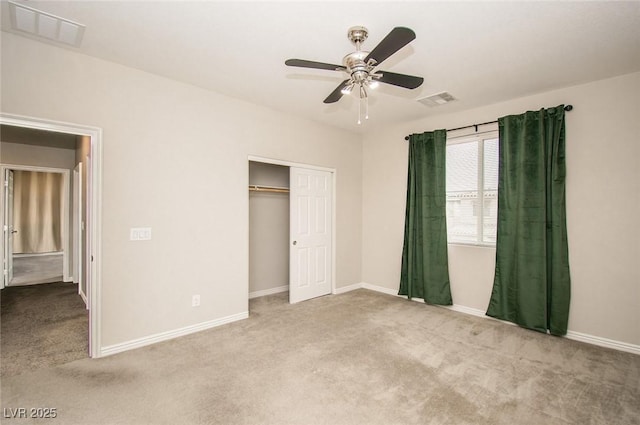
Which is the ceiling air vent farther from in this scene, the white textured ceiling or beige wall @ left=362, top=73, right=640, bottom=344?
beige wall @ left=362, top=73, right=640, bottom=344

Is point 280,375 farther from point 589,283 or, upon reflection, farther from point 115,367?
point 589,283

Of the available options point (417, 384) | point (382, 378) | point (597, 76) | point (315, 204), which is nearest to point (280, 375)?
point (382, 378)

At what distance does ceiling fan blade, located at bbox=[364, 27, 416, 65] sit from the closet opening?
2489 mm

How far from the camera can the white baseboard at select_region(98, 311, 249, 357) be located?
280 cm

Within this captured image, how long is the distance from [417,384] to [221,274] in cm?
242

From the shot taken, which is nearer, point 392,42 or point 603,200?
point 392,42

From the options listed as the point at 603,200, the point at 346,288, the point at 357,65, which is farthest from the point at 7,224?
the point at 603,200

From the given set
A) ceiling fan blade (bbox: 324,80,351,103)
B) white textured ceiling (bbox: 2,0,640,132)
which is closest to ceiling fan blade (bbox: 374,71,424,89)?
ceiling fan blade (bbox: 324,80,351,103)

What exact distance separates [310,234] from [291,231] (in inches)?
15.4

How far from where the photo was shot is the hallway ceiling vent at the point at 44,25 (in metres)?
2.11

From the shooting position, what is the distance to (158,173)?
3.10m

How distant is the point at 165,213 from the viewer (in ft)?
10.3

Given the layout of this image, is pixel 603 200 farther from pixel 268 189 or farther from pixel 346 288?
pixel 268 189

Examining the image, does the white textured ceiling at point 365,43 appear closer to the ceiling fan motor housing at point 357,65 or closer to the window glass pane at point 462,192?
the ceiling fan motor housing at point 357,65
